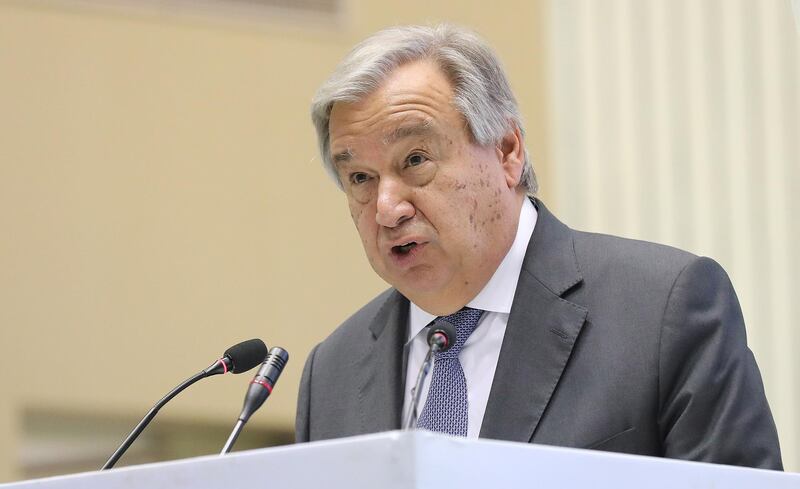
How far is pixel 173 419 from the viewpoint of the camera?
6.62 meters

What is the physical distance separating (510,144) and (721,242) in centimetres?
112

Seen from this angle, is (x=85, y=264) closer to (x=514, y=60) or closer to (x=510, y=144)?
(x=514, y=60)

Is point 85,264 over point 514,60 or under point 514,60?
under

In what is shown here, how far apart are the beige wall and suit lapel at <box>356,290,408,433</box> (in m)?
3.49

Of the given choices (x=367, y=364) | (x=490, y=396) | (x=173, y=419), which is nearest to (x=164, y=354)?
(x=173, y=419)

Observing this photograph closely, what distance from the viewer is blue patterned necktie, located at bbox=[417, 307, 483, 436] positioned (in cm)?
285

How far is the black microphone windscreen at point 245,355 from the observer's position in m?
2.78

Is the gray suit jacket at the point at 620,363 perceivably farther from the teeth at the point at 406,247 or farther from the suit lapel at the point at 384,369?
the teeth at the point at 406,247

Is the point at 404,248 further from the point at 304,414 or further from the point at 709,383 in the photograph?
the point at 709,383

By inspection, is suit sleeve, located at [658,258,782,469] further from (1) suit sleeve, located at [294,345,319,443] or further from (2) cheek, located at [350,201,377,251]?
(1) suit sleeve, located at [294,345,319,443]

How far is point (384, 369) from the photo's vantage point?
3.07 meters

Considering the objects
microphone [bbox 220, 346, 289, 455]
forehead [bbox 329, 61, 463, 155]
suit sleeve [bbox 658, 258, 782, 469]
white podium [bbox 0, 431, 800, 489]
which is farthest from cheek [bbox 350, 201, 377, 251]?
white podium [bbox 0, 431, 800, 489]

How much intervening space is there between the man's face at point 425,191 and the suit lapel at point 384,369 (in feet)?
0.42

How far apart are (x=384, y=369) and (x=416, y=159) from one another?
18.0 inches
